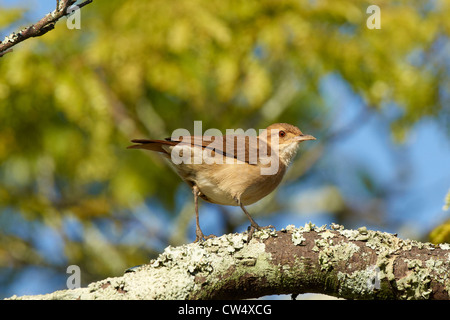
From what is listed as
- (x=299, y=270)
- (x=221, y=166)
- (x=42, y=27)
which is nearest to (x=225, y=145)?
(x=221, y=166)

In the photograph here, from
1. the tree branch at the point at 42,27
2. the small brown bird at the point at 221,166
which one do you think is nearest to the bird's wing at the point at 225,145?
the small brown bird at the point at 221,166

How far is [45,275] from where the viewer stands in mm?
9812

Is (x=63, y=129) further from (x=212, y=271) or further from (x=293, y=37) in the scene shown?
(x=212, y=271)

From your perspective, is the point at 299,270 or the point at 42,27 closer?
the point at 42,27

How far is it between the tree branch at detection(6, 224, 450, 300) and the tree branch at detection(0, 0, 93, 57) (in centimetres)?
133

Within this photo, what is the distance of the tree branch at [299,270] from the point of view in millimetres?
3199

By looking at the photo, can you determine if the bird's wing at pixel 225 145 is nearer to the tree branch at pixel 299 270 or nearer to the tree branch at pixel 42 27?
the tree branch at pixel 299 270

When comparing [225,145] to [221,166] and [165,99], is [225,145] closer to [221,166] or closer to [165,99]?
[221,166]

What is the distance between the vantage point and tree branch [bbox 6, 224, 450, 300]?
320cm

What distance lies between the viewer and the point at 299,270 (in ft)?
10.7

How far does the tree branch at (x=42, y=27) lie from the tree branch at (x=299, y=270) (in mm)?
1331

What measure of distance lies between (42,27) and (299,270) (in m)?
1.89
